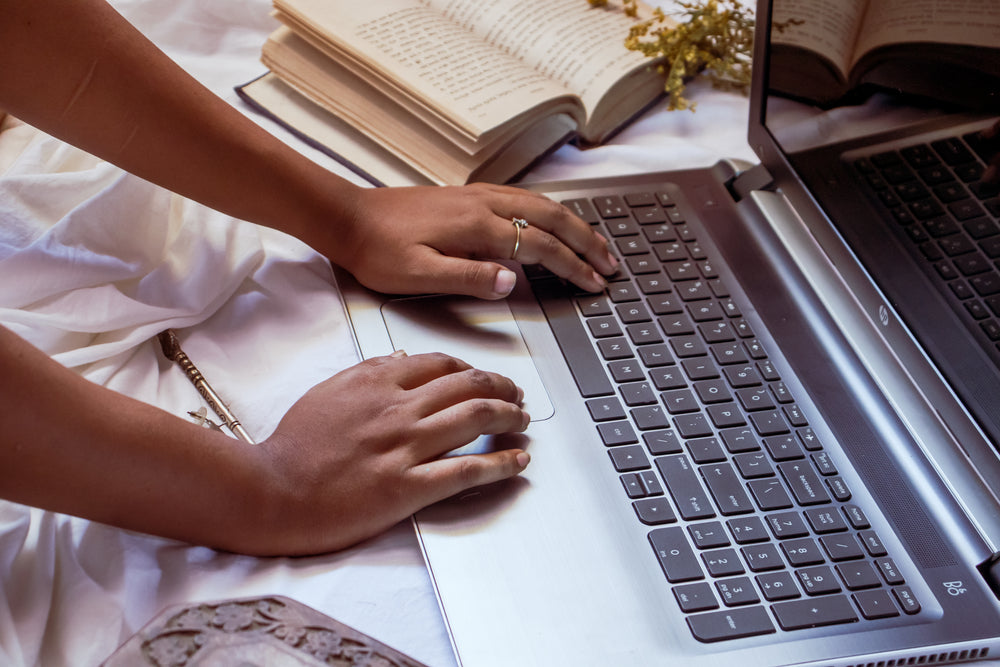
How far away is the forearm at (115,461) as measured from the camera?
447mm

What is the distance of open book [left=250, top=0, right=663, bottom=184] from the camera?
78cm

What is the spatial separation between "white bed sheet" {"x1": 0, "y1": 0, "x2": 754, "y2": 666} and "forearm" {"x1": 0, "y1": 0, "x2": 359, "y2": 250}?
4cm

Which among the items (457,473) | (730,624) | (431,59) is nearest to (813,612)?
(730,624)

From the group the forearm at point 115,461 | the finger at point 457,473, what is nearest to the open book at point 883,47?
the finger at point 457,473

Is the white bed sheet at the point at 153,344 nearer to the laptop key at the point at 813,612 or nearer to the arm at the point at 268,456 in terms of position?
the arm at the point at 268,456

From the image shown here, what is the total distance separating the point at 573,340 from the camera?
2.17 feet

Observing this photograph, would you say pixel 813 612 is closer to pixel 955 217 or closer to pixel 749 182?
pixel 955 217

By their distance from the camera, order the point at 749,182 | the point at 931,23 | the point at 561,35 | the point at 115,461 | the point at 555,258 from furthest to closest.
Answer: the point at 561,35 → the point at 749,182 → the point at 555,258 → the point at 931,23 → the point at 115,461

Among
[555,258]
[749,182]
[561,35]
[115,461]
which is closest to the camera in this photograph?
[115,461]

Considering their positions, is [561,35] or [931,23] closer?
[931,23]

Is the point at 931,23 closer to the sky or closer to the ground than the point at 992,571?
closer to the sky

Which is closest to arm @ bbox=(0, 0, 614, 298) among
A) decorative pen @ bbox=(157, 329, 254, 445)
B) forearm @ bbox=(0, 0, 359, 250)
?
forearm @ bbox=(0, 0, 359, 250)

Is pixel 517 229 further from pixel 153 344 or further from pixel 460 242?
pixel 153 344

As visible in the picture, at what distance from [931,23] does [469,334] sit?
36 cm
